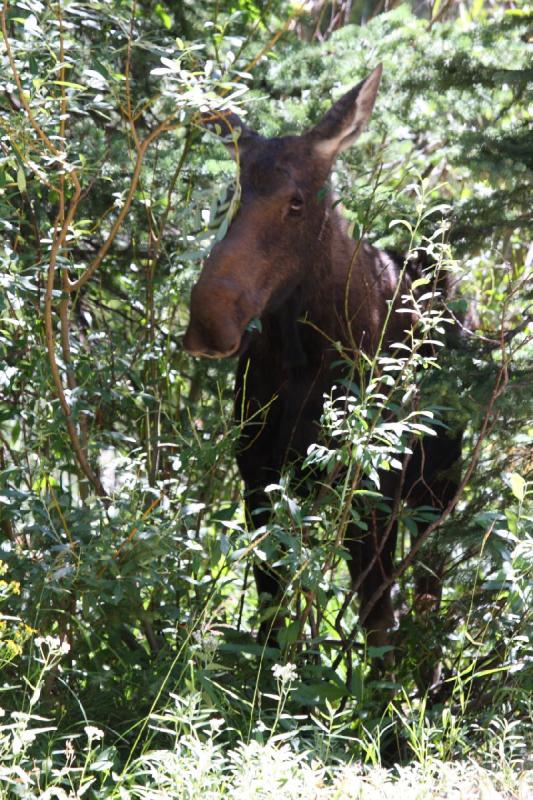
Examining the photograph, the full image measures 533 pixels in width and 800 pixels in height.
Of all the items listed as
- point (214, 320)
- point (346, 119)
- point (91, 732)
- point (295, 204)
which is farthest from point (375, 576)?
point (91, 732)

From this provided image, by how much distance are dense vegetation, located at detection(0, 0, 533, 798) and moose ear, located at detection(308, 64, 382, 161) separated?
0.98ft

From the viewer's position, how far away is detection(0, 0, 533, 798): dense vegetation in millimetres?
3777

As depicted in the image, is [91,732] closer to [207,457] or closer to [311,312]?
[207,457]

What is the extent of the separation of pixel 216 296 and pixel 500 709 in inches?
79.7

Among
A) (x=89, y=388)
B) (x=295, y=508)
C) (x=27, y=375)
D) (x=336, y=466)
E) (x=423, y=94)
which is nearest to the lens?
(x=295, y=508)

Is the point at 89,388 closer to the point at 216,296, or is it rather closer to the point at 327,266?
the point at 216,296

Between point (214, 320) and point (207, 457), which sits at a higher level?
point (214, 320)

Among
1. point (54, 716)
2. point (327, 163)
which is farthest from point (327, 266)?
point (54, 716)

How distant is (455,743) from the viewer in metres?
4.17

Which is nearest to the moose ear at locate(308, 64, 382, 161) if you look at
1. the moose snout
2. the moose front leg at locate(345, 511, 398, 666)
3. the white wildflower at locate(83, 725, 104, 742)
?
the moose snout

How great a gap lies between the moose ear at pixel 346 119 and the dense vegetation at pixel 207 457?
0.30 m

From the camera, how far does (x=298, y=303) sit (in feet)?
16.8

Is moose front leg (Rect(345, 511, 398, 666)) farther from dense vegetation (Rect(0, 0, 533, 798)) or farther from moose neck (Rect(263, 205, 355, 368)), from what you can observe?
moose neck (Rect(263, 205, 355, 368))

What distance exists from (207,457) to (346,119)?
173cm
